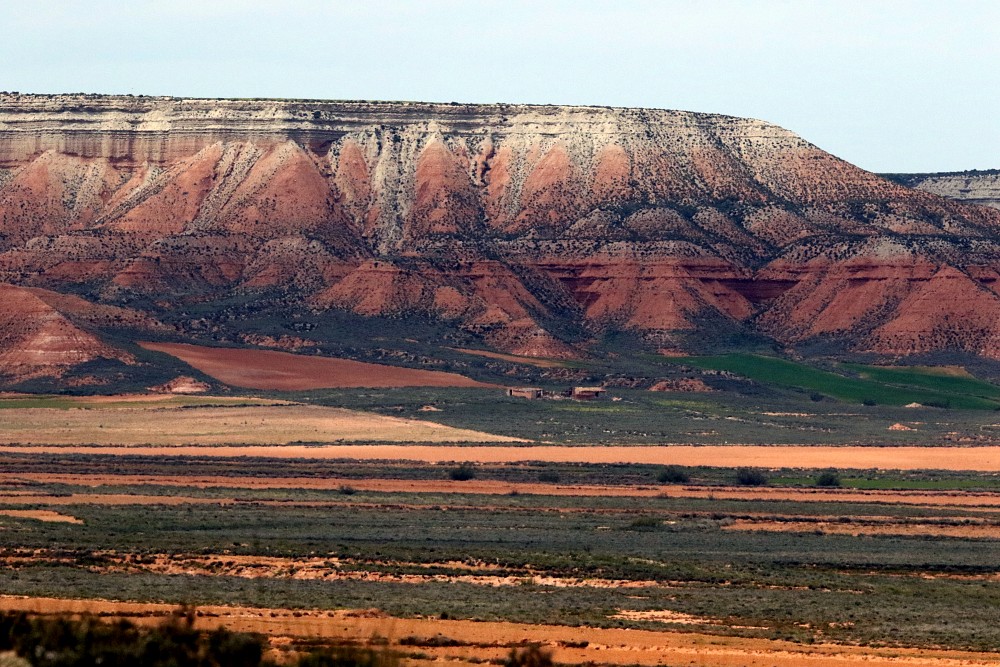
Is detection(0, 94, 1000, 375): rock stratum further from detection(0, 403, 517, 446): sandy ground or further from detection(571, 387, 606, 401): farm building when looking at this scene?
detection(0, 403, 517, 446): sandy ground

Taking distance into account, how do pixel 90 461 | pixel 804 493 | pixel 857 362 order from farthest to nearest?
pixel 857 362, pixel 90 461, pixel 804 493

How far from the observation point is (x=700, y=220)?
538ft

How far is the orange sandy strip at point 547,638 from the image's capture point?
3684cm

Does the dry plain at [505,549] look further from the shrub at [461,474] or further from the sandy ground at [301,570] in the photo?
the shrub at [461,474]

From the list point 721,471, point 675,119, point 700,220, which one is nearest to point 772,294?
point 700,220

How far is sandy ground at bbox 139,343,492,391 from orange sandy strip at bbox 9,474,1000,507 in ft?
145

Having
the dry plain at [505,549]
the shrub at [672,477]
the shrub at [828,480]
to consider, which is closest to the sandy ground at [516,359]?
the dry plain at [505,549]

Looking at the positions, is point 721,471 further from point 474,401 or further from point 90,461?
point 474,401

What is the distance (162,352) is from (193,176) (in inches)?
1758

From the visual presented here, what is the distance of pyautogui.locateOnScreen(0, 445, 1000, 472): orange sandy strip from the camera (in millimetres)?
91125

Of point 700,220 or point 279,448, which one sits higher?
point 700,220

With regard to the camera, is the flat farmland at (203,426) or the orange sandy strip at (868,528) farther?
the flat farmland at (203,426)

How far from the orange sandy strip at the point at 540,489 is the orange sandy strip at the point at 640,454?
33.4ft

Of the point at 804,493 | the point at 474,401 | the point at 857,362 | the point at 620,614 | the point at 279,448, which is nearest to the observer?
the point at 620,614
